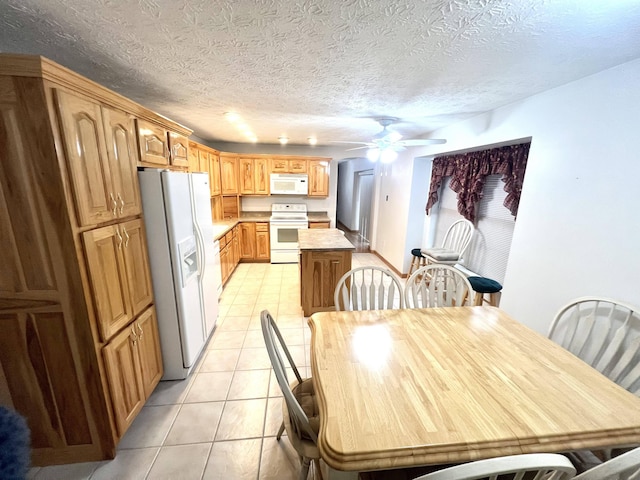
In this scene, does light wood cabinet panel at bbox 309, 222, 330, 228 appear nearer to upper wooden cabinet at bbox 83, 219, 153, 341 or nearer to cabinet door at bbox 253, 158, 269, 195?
cabinet door at bbox 253, 158, 269, 195

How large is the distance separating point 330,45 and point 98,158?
131 centimetres

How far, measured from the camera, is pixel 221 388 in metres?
1.96

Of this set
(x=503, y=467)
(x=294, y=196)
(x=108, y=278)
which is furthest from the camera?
(x=294, y=196)

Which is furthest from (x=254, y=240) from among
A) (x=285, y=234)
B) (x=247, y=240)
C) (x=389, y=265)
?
(x=389, y=265)

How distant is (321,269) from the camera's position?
2863 millimetres

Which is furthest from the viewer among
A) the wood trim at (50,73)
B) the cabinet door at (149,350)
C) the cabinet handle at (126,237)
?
the cabinet door at (149,350)

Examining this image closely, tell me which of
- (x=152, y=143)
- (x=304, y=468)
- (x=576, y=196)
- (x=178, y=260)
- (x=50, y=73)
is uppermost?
(x=50, y=73)

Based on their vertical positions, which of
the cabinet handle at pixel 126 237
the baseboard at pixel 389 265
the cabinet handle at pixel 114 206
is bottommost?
the baseboard at pixel 389 265

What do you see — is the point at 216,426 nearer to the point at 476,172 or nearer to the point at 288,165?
A: the point at 476,172

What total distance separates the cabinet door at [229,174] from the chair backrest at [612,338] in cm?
465

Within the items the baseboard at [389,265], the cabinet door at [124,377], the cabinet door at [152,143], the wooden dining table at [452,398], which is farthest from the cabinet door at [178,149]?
the baseboard at [389,265]

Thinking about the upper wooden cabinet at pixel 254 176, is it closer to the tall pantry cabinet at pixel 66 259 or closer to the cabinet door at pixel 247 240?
the cabinet door at pixel 247 240

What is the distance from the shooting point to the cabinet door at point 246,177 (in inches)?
185

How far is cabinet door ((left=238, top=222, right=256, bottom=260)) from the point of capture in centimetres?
470
